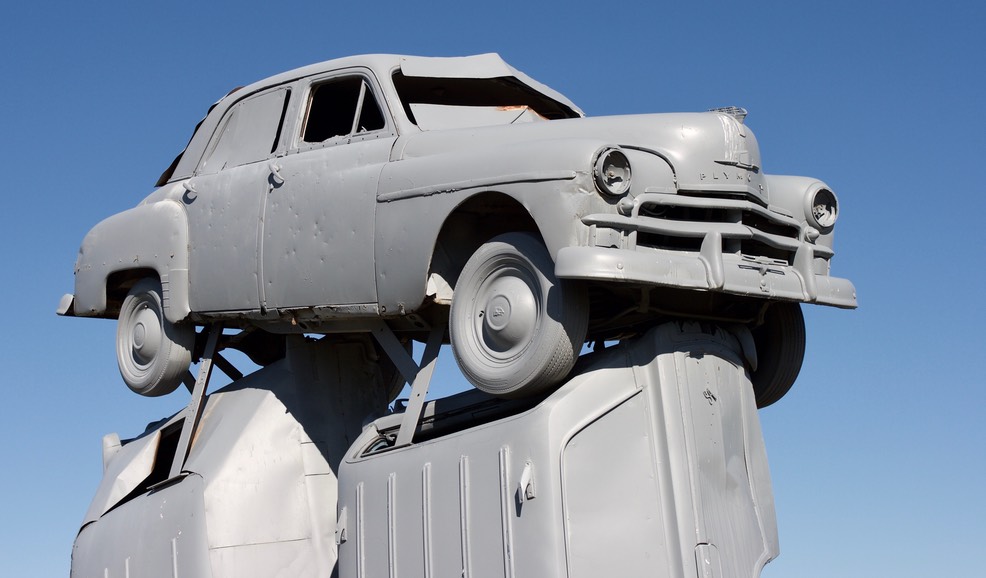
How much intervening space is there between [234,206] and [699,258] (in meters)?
4.17

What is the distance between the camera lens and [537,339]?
938 cm

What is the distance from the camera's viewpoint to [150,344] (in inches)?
498

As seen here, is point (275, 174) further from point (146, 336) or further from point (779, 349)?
point (779, 349)

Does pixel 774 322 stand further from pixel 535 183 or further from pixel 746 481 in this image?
pixel 535 183

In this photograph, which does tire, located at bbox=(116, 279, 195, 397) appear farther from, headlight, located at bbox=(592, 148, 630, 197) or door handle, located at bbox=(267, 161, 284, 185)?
headlight, located at bbox=(592, 148, 630, 197)

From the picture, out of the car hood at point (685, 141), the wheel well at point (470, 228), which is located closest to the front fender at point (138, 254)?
the wheel well at point (470, 228)

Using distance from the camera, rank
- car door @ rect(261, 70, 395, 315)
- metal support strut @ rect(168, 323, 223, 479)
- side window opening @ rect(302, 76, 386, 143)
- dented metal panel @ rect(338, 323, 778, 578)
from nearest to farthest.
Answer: dented metal panel @ rect(338, 323, 778, 578), car door @ rect(261, 70, 395, 315), side window opening @ rect(302, 76, 386, 143), metal support strut @ rect(168, 323, 223, 479)

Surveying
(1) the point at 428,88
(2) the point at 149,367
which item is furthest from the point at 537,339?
(2) the point at 149,367

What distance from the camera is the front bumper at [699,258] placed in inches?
352

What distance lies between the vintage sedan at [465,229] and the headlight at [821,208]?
2cm

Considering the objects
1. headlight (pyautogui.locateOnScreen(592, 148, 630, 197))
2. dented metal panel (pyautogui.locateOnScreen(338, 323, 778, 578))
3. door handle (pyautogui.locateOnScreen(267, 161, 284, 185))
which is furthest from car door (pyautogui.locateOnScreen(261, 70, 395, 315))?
headlight (pyautogui.locateOnScreen(592, 148, 630, 197))

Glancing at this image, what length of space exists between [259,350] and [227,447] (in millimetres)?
1951

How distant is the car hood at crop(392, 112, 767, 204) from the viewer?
380 inches

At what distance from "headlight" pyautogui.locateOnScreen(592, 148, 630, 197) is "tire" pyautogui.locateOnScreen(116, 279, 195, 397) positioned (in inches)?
184
